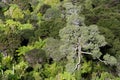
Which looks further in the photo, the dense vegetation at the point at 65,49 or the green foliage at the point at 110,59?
the dense vegetation at the point at 65,49

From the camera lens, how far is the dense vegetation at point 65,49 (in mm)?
16734

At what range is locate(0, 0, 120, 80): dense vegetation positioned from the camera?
16.7 m

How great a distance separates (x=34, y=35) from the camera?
2227cm

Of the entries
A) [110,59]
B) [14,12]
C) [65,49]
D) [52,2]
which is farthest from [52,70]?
[52,2]

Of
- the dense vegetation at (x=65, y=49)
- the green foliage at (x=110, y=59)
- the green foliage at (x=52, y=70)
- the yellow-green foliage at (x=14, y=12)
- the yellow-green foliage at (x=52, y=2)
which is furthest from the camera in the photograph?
the yellow-green foliage at (x=52, y=2)

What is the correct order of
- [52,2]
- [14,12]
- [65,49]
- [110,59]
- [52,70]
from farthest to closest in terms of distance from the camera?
[52,2] < [14,12] < [52,70] < [65,49] < [110,59]

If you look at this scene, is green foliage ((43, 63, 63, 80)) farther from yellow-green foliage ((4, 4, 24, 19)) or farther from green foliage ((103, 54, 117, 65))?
yellow-green foliage ((4, 4, 24, 19))

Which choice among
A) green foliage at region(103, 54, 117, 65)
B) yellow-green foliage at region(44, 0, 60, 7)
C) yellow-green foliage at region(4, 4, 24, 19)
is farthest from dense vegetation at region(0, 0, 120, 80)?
yellow-green foliage at region(44, 0, 60, 7)

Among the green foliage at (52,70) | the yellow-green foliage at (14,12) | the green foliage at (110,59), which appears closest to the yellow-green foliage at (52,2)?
the yellow-green foliage at (14,12)

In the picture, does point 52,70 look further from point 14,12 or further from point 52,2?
point 52,2

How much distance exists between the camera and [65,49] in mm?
16906

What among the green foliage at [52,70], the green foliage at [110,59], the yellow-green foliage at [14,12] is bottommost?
the green foliage at [52,70]

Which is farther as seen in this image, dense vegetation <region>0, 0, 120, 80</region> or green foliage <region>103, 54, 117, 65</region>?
dense vegetation <region>0, 0, 120, 80</region>

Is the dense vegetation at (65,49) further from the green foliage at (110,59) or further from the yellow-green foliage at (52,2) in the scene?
the yellow-green foliage at (52,2)
